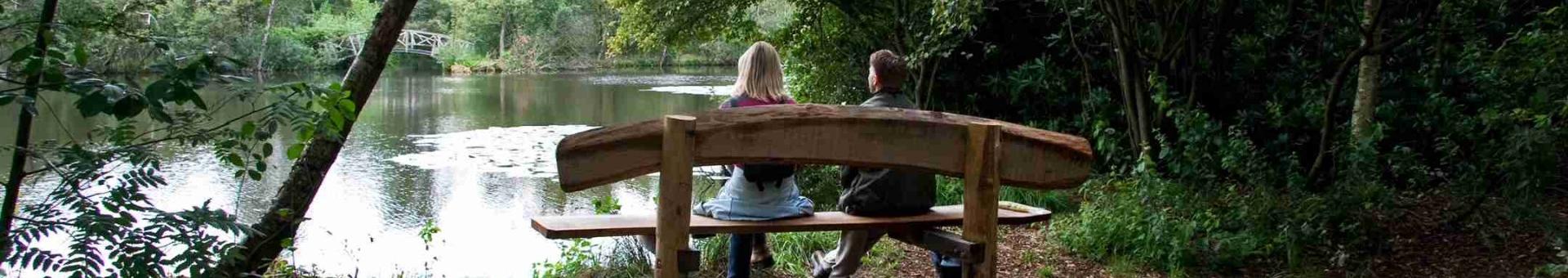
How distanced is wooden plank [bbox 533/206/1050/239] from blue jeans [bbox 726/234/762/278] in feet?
1.71

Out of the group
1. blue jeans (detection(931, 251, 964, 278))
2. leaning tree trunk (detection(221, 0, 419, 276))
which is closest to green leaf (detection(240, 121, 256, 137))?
Result: leaning tree trunk (detection(221, 0, 419, 276))

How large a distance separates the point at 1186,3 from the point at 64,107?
61.1ft

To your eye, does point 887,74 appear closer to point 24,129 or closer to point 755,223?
point 755,223

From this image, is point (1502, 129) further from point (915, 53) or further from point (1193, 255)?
point (915, 53)

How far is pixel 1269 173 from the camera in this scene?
5.61 meters

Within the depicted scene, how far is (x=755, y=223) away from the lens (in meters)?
3.48

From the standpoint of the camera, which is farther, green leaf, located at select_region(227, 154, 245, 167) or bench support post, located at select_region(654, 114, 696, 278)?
green leaf, located at select_region(227, 154, 245, 167)

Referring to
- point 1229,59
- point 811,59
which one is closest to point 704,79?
point 811,59

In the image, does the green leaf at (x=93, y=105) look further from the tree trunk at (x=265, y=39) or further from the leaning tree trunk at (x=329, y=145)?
the tree trunk at (x=265, y=39)

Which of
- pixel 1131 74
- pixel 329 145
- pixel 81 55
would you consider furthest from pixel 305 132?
pixel 1131 74

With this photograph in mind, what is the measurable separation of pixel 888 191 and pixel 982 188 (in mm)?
745

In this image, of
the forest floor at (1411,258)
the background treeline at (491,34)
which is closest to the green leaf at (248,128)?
the forest floor at (1411,258)

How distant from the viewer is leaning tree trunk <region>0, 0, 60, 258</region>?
8.83 feet

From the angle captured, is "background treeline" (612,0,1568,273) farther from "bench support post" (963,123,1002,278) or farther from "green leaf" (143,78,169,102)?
"green leaf" (143,78,169,102)
